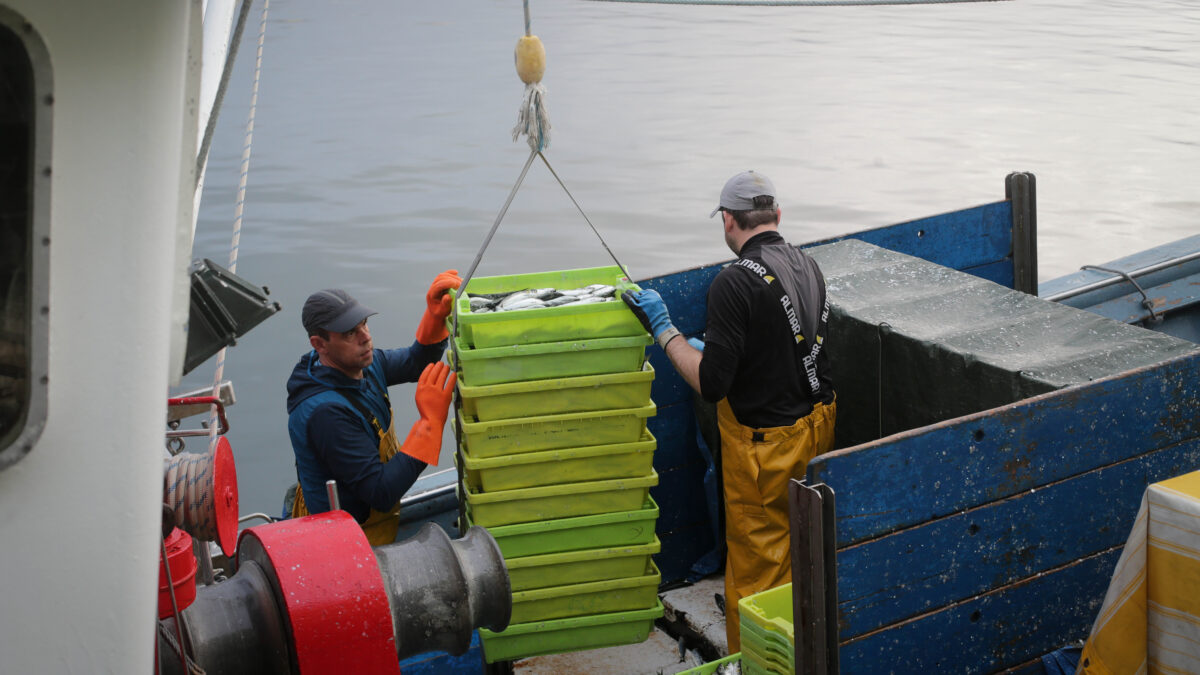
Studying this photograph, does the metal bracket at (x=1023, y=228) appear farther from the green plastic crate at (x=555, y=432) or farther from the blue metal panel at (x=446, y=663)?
the blue metal panel at (x=446, y=663)

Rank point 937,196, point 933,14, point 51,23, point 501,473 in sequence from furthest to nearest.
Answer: point 933,14, point 937,196, point 501,473, point 51,23

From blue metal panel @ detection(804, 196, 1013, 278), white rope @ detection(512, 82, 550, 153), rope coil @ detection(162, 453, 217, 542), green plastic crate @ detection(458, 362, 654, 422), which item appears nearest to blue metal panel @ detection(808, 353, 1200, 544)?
green plastic crate @ detection(458, 362, 654, 422)

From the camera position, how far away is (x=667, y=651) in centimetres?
425

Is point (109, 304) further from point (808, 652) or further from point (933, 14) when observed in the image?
point (933, 14)

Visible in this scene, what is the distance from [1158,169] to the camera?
55.3 ft

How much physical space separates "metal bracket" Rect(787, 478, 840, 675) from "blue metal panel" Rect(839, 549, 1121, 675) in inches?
2.8

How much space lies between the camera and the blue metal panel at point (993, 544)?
9.33 ft

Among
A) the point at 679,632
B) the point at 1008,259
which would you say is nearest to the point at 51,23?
the point at 679,632

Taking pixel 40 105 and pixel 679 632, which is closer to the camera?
pixel 40 105

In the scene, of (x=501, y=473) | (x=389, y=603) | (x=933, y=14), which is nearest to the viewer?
(x=389, y=603)

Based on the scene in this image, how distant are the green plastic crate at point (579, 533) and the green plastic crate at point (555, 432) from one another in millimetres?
261

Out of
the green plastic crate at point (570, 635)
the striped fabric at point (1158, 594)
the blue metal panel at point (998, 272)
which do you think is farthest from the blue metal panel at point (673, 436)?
the striped fabric at point (1158, 594)

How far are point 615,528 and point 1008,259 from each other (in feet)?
9.40

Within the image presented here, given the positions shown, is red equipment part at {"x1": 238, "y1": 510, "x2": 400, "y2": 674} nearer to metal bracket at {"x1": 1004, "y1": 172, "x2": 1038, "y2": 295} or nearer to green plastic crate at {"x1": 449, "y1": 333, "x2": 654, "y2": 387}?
green plastic crate at {"x1": 449, "y1": 333, "x2": 654, "y2": 387}
